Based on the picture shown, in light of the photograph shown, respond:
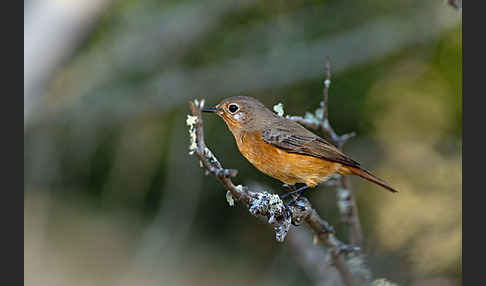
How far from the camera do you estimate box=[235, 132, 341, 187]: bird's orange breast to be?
3.51m

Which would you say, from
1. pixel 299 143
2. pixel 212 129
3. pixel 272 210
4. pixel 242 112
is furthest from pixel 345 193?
pixel 212 129

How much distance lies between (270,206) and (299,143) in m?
0.95

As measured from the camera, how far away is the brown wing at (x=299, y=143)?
3537 mm

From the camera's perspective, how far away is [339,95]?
18.4ft

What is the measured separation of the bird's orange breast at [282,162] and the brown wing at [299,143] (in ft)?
0.12

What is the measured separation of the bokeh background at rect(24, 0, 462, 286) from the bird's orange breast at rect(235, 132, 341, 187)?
100 centimetres

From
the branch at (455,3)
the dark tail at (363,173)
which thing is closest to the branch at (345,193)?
the dark tail at (363,173)

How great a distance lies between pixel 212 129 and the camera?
5879 mm

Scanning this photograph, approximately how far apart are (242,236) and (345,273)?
220 centimetres

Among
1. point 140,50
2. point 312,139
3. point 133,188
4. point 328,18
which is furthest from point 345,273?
point 140,50

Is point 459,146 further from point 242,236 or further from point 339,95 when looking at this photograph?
point 242,236

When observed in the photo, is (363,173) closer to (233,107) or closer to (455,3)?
(233,107)

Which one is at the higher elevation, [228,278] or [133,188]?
[133,188]

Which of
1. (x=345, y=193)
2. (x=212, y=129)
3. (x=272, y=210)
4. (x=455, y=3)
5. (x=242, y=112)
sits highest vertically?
(x=455, y=3)
